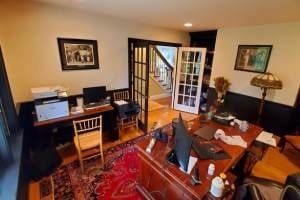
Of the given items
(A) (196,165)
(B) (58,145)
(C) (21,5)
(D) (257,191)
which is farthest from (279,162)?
(C) (21,5)

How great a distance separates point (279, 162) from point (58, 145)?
3.89m

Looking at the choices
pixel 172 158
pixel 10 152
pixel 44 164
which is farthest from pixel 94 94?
pixel 172 158

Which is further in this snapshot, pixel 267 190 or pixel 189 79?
pixel 189 79

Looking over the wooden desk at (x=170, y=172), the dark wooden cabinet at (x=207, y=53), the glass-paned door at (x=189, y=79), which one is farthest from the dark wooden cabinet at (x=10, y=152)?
the dark wooden cabinet at (x=207, y=53)

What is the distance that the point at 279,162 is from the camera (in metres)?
2.63

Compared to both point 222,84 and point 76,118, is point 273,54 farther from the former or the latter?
point 76,118

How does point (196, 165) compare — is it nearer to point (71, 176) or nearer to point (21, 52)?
point (71, 176)

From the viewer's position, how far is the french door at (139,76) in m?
3.17

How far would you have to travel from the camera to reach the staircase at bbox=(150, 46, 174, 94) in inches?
221

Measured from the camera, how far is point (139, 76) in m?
3.47

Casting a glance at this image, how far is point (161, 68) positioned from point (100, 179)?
4613 millimetres

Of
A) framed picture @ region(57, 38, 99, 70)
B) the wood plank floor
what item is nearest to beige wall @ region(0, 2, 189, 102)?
framed picture @ region(57, 38, 99, 70)

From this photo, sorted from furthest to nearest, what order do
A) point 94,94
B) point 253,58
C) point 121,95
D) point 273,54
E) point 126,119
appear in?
point 121,95, point 126,119, point 253,58, point 273,54, point 94,94

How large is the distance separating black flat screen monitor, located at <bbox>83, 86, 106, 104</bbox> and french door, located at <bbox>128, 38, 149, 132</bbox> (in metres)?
0.80
